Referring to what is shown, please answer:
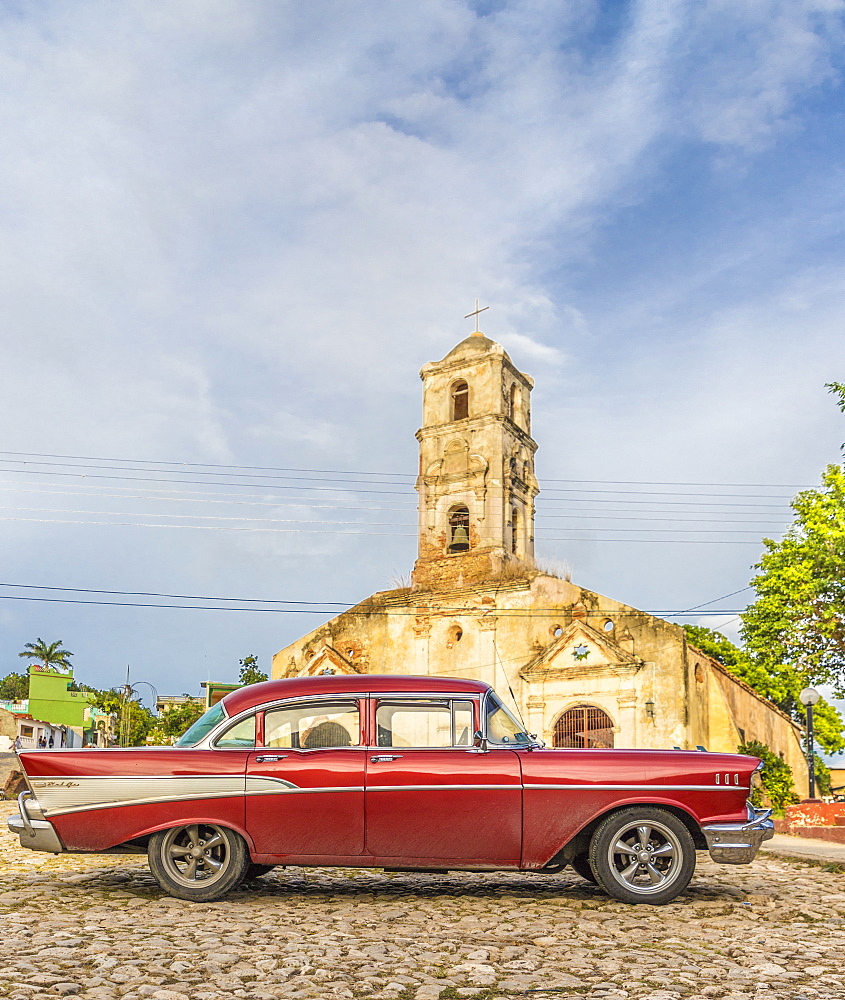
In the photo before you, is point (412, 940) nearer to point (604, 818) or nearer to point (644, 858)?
point (604, 818)


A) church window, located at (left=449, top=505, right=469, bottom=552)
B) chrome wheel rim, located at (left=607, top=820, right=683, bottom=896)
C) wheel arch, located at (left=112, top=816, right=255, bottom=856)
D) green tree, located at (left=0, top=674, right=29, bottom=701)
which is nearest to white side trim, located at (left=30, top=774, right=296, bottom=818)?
wheel arch, located at (left=112, top=816, right=255, bottom=856)

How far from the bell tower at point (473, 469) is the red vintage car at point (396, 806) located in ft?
77.4

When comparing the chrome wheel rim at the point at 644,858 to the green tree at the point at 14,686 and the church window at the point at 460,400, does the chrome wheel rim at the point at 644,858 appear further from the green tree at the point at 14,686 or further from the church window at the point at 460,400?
the green tree at the point at 14,686

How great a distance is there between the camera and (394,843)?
6641 mm

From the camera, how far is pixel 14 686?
88.4 m

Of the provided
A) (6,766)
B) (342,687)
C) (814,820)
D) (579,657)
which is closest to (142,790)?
(342,687)

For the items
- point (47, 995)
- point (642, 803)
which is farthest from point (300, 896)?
point (47, 995)

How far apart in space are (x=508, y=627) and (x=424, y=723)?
22432 mm

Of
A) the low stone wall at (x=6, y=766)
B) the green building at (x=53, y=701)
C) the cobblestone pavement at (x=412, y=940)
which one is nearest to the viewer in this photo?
the cobblestone pavement at (x=412, y=940)

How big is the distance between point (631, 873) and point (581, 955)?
1.86 metres

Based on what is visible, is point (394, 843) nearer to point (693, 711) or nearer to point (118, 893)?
point (118, 893)

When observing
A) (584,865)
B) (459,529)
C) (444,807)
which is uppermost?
(459,529)

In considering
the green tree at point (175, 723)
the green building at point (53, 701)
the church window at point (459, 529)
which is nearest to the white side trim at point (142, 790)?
the church window at point (459, 529)

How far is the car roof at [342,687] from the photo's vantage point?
7043 millimetres
